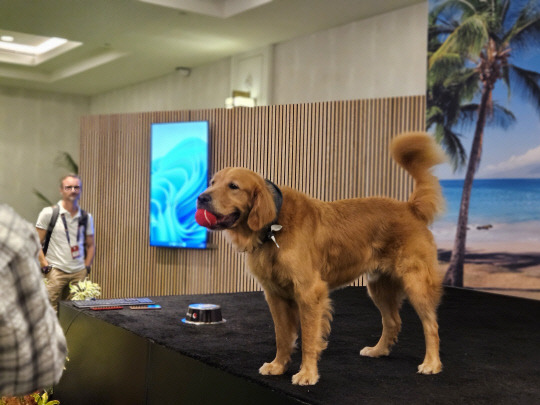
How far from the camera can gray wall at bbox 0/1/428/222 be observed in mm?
6695

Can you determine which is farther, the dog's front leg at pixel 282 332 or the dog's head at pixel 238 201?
the dog's front leg at pixel 282 332

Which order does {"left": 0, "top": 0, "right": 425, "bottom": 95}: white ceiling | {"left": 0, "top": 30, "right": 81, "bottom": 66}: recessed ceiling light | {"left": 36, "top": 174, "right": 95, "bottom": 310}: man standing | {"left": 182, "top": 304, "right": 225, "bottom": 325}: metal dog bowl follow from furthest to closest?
{"left": 0, "top": 30, "right": 81, "bottom": 66}: recessed ceiling light, {"left": 0, "top": 0, "right": 425, "bottom": 95}: white ceiling, {"left": 36, "top": 174, "right": 95, "bottom": 310}: man standing, {"left": 182, "top": 304, "right": 225, "bottom": 325}: metal dog bowl

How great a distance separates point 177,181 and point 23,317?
5.91 m

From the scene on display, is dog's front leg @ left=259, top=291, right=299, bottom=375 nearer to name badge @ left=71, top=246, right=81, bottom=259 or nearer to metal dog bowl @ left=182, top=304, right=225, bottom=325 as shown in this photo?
metal dog bowl @ left=182, top=304, right=225, bottom=325

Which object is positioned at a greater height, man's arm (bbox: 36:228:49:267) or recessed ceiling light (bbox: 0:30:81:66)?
recessed ceiling light (bbox: 0:30:81:66)

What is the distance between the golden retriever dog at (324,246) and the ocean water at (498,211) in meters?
2.57

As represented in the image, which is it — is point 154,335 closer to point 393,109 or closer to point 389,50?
point 393,109

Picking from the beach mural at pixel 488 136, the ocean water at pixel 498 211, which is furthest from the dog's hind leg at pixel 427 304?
the beach mural at pixel 488 136

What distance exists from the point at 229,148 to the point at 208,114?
489mm

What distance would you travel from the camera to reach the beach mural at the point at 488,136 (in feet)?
16.7

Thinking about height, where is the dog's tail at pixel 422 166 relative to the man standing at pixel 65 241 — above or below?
above

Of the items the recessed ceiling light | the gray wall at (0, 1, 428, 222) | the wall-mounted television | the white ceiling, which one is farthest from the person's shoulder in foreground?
the recessed ceiling light

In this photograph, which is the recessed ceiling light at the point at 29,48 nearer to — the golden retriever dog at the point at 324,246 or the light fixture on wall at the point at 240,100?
the light fixture on wall at the point at 240,100

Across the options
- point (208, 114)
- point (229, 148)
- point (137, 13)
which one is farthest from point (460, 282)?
point (137, 13)
